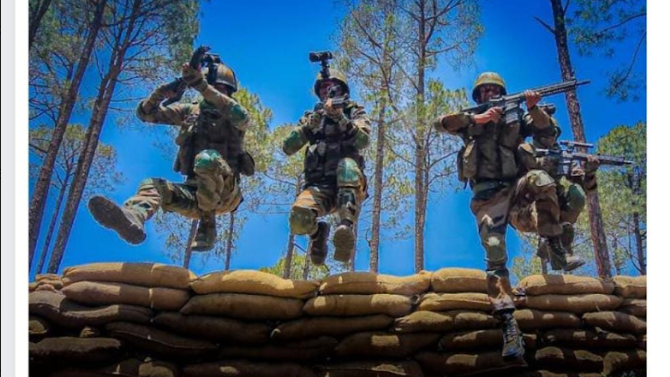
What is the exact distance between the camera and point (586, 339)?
4.46 m

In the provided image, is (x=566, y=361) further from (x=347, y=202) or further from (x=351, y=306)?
(x=347, y=202)

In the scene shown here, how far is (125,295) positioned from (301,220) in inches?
56.0

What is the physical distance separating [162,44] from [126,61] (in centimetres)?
62

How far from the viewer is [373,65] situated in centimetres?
1038

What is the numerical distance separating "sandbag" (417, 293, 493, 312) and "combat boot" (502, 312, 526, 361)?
0.23 m

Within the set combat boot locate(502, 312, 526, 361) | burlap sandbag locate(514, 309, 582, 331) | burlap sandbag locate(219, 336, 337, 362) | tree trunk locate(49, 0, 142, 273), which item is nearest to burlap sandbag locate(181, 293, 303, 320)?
burlap sandbag locate(219, 336, 337, 362)

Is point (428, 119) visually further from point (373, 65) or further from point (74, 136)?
point (74, 136)

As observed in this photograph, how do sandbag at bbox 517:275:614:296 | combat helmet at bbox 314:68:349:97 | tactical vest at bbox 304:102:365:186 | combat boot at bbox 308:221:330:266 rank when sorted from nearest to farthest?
1. sandbag at bbox 517:275:614:296
2. combat boot at bbox 308:221:330:266
3. tactical vest at bbox 304:102:365:186
4. combat helmet at bbox 314:68:349:97

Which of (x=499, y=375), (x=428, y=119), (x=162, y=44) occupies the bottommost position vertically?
(x=499, y=375)

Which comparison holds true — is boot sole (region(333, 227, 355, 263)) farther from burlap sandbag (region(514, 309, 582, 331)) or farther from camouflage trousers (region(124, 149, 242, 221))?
burlap sandbag (region(514, 309, 582, 331))

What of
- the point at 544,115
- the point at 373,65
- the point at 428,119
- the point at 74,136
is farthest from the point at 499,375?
the point at 74,136

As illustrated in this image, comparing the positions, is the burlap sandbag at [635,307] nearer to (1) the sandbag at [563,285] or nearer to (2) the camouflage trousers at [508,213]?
(1) the sandbag at [563,285]

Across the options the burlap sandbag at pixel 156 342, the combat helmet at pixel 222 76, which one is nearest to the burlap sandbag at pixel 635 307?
the burlap sandbag at pixel 156 342

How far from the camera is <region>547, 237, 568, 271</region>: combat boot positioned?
4.83 m
